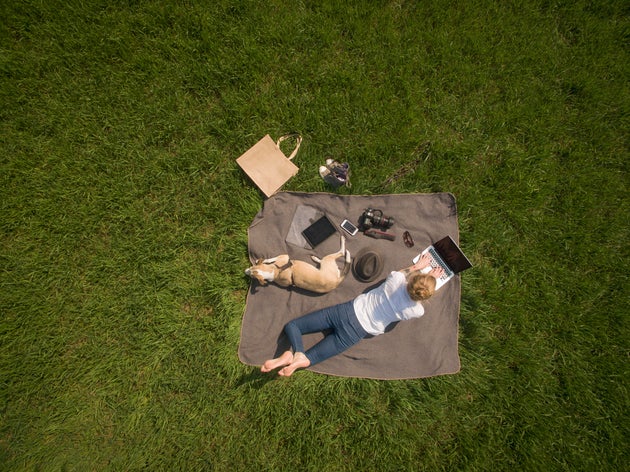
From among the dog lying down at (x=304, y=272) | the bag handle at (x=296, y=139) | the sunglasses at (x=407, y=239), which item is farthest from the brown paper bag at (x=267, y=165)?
the sunglasses at (x=407, y=239)

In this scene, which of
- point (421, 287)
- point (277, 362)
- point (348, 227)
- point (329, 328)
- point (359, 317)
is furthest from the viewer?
point (348, 227)

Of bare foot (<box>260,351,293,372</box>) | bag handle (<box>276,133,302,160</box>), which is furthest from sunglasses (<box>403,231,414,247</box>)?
bare foot (<box>260,351,293,372</box>)

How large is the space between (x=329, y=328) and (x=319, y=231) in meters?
1.44

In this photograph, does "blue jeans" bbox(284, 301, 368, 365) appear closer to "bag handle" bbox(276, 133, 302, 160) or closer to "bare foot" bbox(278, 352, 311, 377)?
"bare foot" bbox(278, 352, 311, 377)

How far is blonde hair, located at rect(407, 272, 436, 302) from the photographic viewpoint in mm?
3455

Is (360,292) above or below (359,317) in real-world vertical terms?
below

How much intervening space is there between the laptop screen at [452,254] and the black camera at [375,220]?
30.1 inches

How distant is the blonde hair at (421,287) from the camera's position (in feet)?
11.3

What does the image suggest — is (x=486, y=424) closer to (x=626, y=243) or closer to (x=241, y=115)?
(x=626, y=243)

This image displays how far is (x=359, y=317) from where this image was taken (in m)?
3.95

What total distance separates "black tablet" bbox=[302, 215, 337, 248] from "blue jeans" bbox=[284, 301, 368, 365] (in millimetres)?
1014

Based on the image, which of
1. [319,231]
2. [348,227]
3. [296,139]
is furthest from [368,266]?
[296,139]

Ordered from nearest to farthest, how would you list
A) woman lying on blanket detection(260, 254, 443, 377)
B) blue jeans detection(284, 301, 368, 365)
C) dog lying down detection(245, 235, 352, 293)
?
woman lying on blanket detection(260, 254, 443, 377), blue jeans detection(284, 301, 368, 365), dog lying down detection(245, 235, 352, 293)

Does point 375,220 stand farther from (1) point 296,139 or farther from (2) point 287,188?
(1) point 296,139
